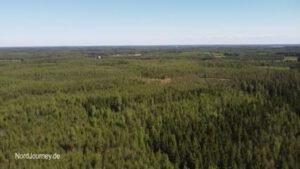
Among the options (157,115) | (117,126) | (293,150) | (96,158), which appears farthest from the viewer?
(157,115)

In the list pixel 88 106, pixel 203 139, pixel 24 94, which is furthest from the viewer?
pixel 24 94

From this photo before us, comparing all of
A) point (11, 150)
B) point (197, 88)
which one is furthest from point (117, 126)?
point (197, 88)

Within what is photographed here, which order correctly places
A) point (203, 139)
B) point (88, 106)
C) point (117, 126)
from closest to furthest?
point (203, 139) < point (117, 126) < point (88, 106)

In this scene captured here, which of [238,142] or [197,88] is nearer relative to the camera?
[238,142]

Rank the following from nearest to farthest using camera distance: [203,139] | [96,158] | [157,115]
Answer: [96,158]
[203,139]
[157,115]

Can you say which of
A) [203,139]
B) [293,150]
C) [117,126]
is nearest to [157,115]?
[117,126]

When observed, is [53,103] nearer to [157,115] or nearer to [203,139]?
[157,115]

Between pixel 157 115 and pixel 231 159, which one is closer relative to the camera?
pixel 231 159

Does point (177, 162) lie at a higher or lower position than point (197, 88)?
lower

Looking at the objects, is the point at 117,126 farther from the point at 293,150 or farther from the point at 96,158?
the point at 293,150
